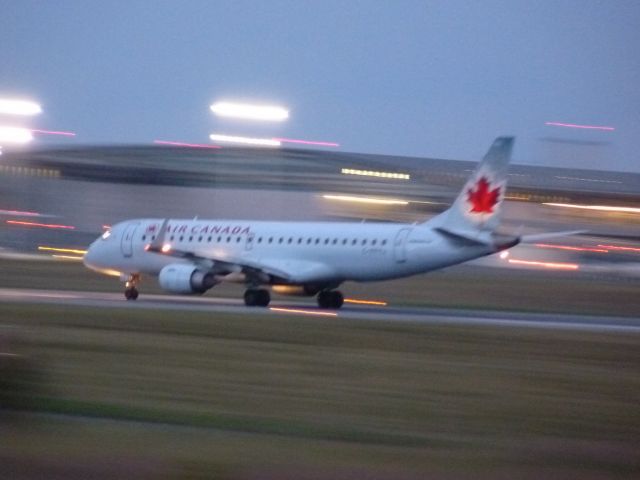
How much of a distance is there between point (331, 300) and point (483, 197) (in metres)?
6.41

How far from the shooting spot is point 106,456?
10.1 m

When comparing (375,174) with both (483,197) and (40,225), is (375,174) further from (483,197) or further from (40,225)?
(483,197)

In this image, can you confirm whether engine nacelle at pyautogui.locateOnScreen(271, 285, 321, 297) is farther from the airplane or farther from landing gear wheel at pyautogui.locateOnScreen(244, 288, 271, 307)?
landing gear wheel at pyautogui.locateOnScreen(244, 288, 271, 307)

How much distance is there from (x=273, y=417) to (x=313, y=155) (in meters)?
51.0

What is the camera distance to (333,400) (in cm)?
1485

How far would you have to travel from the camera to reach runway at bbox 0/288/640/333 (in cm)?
2761

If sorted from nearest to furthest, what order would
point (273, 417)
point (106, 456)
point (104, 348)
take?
point (106, 456) < point (273, 417) < point (104, 348)

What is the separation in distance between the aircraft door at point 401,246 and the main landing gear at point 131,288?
9.84 meters

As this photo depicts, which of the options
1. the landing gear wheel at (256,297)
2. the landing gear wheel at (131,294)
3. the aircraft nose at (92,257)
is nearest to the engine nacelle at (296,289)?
the landing gear wheel at (256,297)

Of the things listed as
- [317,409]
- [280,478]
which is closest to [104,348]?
[317,409]

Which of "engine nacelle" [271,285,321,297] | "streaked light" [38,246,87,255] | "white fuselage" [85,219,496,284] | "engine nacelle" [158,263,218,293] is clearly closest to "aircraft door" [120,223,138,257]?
"white fuselage" [85,219,496,284]

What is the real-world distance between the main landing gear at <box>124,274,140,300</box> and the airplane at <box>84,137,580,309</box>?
4 centimetres

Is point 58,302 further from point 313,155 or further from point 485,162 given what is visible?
point 313,155

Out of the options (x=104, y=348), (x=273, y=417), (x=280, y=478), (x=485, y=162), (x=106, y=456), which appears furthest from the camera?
(x=485, y=162)
